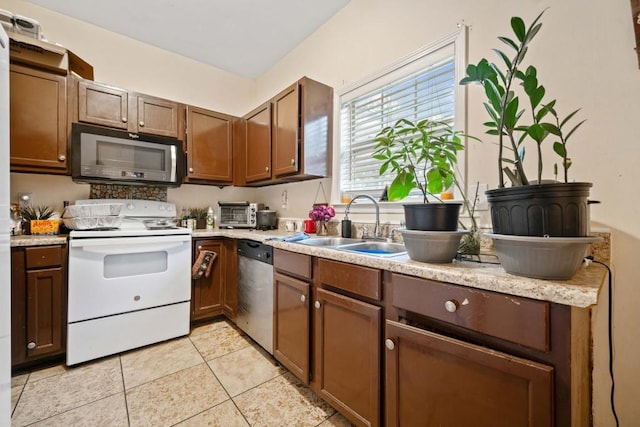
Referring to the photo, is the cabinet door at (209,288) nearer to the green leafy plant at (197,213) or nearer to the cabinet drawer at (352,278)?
the green leafy plant at (197,213)

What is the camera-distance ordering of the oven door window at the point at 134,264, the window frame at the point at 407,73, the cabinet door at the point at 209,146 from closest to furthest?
the window frame at the point at 407,73, the oven door window at the point at 134,264, the cabinet door at the point at 209,146

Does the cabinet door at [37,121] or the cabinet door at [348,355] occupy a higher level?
the cabinet door at [37,121]

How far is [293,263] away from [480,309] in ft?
3.31

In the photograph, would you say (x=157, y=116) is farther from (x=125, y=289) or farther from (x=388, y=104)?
(x=388, y=104)

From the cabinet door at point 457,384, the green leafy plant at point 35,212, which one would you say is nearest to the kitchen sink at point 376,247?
the cabinet door at point 457,384

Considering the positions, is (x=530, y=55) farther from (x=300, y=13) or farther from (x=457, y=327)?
(x=300, y=13)

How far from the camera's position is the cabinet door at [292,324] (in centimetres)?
148

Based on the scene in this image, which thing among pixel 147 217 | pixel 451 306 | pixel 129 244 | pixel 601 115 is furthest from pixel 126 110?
pixel 601 115

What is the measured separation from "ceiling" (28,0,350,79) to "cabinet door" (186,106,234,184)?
2.29ft

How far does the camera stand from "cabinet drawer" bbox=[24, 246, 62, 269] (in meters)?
1.68

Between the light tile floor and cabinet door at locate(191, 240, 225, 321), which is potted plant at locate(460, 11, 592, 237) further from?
cabinet door at locate(191, 240, 225, 321)

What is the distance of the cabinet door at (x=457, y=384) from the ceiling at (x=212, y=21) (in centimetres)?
251

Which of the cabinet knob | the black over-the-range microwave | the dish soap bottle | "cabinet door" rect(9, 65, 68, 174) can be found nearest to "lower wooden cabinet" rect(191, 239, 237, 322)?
the dish soap bottle

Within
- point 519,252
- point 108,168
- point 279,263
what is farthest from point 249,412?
point 108,168
